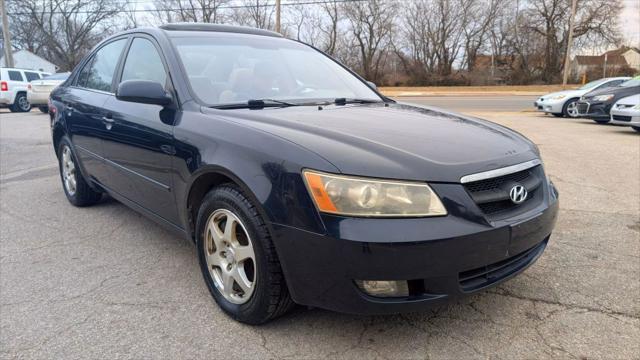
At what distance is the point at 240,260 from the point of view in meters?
2.31

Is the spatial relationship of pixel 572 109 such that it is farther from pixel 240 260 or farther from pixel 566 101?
pixel 240 260

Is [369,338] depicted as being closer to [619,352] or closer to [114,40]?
[619,352]

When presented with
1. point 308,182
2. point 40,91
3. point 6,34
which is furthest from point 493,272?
point 6,34

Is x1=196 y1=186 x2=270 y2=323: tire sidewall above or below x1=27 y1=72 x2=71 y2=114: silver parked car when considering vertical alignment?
below

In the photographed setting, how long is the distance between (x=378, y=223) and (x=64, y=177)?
4052mm

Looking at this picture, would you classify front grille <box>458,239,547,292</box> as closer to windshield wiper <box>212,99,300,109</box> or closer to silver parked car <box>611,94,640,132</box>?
windshield wiper <box>212,99,300,109</box>

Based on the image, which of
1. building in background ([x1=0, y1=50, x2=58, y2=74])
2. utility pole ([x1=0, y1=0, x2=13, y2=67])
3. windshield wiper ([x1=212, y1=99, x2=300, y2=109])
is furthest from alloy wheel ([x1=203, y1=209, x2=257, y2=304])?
building in background ([x1=0, y1=50, x2=58, y2=74])

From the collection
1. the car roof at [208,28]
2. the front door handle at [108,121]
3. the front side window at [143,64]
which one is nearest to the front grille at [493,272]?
the front side window at [143,64]

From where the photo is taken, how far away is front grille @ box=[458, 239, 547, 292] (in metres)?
2.01

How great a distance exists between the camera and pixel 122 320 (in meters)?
2.42

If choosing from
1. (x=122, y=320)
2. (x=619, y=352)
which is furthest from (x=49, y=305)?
(x=619, y=352)

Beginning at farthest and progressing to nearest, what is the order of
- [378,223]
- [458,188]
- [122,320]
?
1. [122,320]
2. [458,188]
3. [378,223]

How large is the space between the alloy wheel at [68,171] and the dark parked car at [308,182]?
4.36ft

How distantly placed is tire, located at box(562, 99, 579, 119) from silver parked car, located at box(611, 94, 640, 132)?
400cm
